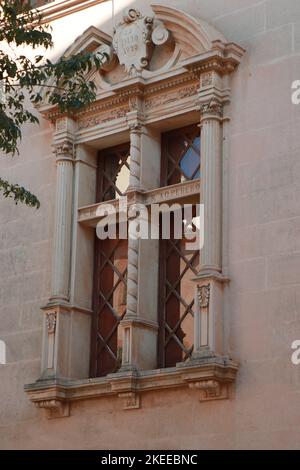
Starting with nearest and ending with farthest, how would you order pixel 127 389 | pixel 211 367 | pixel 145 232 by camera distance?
pixel 211 367 < pixel 127 389 < pixel 145 232

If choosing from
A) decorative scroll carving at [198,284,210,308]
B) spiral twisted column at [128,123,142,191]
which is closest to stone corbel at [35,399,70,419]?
decorative scroll carving at [198,284,210,308]

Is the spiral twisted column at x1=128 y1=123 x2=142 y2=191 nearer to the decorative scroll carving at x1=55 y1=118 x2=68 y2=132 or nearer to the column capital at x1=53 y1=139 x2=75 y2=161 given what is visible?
the column capital at x1=53 y1=139 x2=75 y2=161

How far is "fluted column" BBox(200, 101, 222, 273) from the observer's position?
15547 millimetres

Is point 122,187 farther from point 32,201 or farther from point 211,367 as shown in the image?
point 211,367

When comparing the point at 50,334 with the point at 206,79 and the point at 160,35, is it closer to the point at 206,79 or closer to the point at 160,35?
the point at 206,79

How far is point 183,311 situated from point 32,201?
2834mm

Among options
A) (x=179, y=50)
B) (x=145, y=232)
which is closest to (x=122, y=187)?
(x=145, y=232)

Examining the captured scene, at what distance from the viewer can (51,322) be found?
17.0m

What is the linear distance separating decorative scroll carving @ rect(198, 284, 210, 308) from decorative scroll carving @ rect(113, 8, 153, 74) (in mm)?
3909

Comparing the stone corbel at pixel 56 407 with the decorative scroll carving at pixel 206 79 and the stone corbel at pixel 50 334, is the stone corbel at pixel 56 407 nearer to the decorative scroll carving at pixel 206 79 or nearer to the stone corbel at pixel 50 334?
the stone corbel at pixel 50 334

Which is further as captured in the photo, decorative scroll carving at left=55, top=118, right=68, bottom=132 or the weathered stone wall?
decorative scroll carving at left=55, top=118, right=68, bottom=132

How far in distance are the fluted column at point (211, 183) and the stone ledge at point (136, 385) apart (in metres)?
1.41

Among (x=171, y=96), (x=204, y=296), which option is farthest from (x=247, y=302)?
(x=171, y=96)
